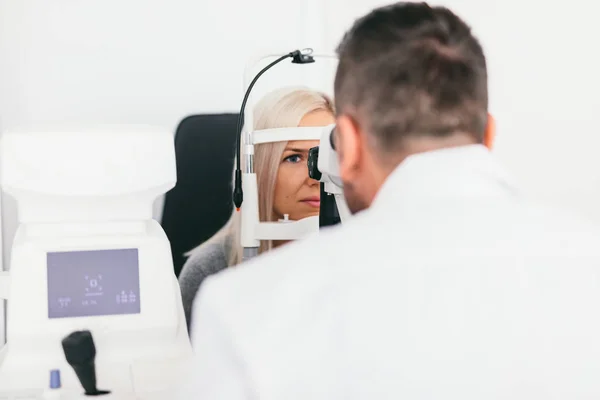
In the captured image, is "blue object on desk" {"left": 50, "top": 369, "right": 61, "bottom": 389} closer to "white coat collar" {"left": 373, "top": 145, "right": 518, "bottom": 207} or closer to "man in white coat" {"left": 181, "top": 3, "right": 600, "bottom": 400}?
"man in white coat" {"left": 181, "top": 3, "right": 600, "bottom": 400}

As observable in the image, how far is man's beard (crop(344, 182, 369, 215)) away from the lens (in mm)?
890

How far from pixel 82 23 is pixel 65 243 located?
1.10 meters

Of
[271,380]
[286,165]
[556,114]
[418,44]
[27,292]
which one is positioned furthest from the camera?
[556,114]

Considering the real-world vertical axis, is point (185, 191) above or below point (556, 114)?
below

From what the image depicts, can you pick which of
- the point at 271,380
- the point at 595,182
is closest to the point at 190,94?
the point at 595,182

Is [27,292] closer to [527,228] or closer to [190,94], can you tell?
[527,228]

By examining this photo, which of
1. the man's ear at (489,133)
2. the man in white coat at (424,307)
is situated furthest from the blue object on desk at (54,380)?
the man's ear at (489,133)

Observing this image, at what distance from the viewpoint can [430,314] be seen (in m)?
0.69

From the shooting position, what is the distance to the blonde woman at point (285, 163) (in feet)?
6.18

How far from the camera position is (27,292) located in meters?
1.17

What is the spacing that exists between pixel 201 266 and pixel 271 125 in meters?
0.46

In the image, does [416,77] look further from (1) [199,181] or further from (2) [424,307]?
(1) [199,181]

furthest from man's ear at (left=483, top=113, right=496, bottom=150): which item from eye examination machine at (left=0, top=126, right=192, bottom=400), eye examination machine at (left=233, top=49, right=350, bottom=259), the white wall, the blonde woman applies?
the white wall

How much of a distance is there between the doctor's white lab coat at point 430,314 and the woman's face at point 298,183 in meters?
1.17
